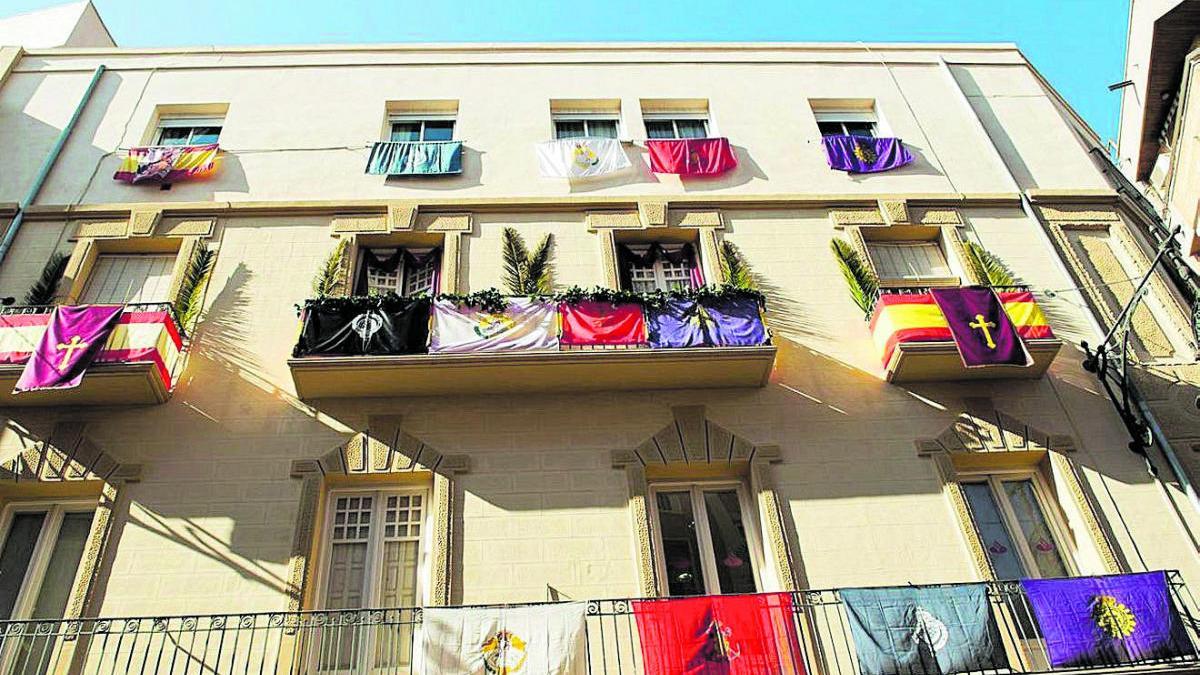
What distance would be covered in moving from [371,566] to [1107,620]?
27.6ft

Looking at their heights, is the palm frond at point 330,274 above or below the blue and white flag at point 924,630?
above

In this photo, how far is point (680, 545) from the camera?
1004 cm

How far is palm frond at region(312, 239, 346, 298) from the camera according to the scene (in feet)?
39.2

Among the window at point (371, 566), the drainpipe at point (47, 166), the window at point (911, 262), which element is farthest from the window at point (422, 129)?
the window at point (911, 262)

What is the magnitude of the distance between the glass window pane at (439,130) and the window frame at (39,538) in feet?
29.0

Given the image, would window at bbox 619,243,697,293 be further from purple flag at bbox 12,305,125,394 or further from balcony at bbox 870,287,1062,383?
purple flag at bbox 12,305,125,394

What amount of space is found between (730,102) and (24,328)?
12.8m

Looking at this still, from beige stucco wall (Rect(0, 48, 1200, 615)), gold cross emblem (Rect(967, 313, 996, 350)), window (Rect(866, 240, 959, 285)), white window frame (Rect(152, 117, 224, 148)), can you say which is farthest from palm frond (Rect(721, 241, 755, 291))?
white window frame (Rect(152, 117, 224, 148))

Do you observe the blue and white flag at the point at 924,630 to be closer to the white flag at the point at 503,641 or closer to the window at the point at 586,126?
the white flag at the point at 503,641

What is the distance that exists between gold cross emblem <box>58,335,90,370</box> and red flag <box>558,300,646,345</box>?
6.18 m

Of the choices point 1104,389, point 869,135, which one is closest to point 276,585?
point 1104,389

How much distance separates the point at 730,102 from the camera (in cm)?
1612

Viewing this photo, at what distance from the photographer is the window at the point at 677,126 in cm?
1580

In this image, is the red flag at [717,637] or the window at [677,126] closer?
the red flag at [717,637]
